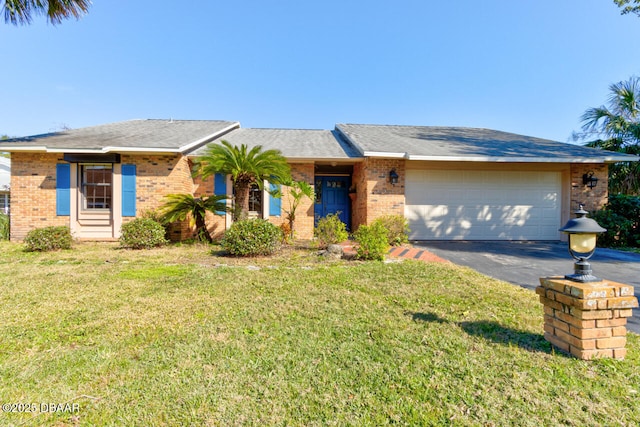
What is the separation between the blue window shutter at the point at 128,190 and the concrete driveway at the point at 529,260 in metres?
9.27

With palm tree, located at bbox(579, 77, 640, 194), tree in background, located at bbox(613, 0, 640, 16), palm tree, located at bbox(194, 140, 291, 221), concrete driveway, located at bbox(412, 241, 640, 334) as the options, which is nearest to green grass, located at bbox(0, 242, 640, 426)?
concrete driveway, located at bbox(412, 241, 640, 334)

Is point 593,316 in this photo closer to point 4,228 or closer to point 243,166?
point 243,166

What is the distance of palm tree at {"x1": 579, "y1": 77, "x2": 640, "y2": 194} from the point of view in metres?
11.7

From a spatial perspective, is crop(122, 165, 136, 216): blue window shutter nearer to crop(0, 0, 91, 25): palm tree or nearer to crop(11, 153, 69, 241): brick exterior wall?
crop(11, 153, 69, 241): brick exterior wall

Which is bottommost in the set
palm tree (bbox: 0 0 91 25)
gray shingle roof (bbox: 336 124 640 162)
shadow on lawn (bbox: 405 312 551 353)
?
shadow on lawn (bbox: 405 312 551 353)

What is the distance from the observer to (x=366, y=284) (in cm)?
474

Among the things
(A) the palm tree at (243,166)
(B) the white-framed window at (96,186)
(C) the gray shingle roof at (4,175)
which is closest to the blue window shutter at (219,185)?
(A) the palm tree at (243,166)

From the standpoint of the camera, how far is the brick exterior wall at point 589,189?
938 cm

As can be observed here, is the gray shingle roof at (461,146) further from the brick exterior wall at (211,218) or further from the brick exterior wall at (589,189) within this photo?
the brick exterior wall at (211,218)

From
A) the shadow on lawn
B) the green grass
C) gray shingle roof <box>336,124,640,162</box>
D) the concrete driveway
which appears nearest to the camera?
the green grass

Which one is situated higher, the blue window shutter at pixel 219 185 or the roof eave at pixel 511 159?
the roof eave at pixel 511 159

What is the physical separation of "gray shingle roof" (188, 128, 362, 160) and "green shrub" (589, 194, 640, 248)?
7.94 m

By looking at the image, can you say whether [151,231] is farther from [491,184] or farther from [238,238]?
[491,184]

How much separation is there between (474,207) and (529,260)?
131 inches
